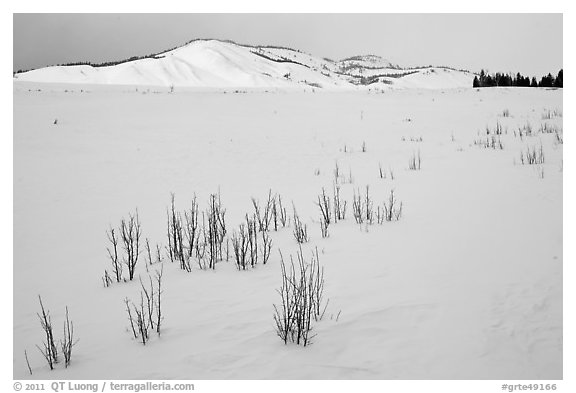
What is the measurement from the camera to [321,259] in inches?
161

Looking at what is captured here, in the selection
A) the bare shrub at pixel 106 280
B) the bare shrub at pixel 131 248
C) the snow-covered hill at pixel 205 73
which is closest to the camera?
the bare shrub at pixel 106 280

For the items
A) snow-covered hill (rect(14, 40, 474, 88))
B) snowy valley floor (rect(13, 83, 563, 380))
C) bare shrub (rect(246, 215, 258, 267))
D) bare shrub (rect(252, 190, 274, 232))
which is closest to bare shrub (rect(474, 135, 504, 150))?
snowy valley floor (rect(13, 83, 563, 380))

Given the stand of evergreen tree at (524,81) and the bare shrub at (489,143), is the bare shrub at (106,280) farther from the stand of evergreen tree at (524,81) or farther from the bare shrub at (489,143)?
the stand of evergreen tree at (524,81)

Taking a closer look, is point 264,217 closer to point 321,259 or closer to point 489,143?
point 321,259

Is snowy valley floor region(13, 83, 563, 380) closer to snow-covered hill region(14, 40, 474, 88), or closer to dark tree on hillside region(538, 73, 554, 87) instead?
dark tree on hillside region(538, 73, 554, 87)

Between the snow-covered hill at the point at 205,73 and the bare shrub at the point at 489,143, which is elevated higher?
the snow-covered hill at the point at 205,73

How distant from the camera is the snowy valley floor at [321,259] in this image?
99.9 inches

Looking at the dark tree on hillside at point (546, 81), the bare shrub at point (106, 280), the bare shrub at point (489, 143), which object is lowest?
the bare shrub at point (106, 280)

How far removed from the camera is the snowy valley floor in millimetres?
2537

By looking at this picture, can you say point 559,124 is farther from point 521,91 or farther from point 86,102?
point 86,102

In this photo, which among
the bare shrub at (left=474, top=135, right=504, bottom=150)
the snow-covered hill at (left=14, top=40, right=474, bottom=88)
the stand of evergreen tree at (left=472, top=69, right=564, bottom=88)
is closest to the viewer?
the bare shrub at (left=474, top=135, right=504, bottom=150)

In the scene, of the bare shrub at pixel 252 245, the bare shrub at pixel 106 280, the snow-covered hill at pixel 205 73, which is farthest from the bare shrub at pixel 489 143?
the snow-covered hill at pixel 205 73

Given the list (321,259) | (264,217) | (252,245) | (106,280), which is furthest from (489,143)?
(106,280)

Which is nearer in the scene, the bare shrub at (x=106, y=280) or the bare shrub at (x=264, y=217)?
the bare shrub at (x=106, y=280)
